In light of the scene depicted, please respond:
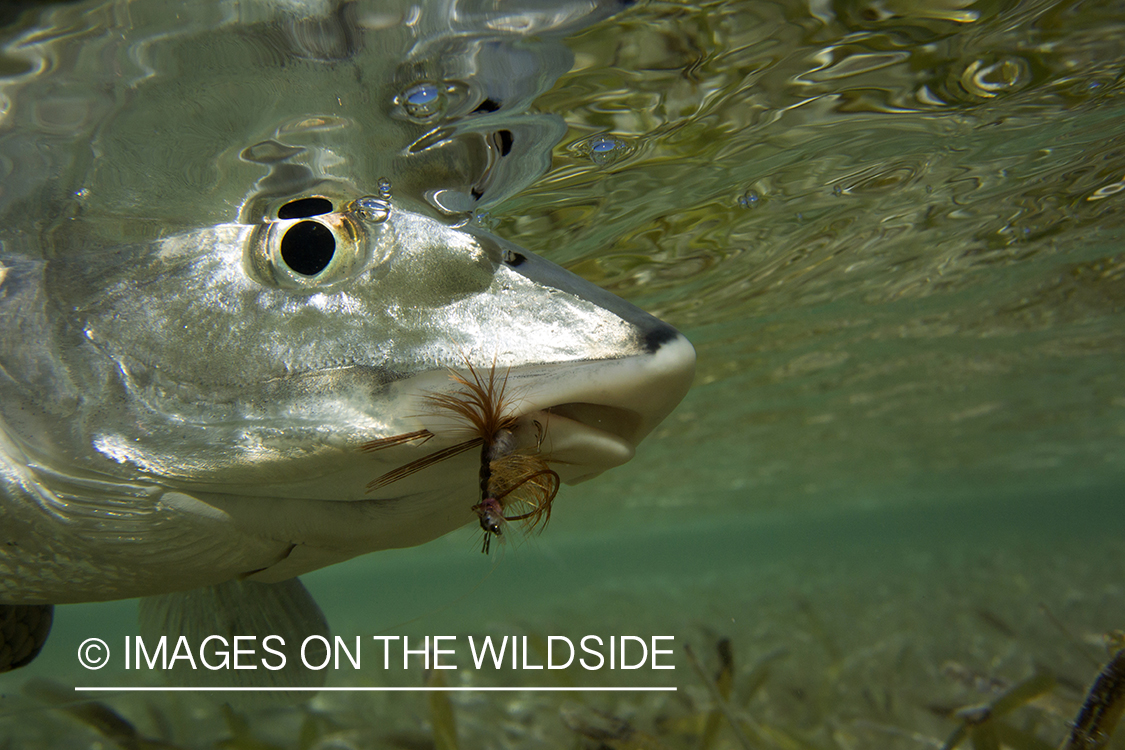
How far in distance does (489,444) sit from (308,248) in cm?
93

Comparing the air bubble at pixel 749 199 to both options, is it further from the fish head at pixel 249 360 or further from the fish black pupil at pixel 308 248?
the fish black pupil at pixel 308 248

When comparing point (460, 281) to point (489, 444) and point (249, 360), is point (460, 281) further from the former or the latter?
point (249, 360)

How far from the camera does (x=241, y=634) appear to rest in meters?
2.89

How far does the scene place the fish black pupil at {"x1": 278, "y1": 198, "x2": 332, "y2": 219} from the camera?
217 cm

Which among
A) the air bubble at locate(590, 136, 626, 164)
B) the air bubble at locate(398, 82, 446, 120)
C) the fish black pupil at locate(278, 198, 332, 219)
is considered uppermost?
the air bubble at locate(590, 136, 626, 164)

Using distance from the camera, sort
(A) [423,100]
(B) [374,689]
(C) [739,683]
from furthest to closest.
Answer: (C) [739,683], (B) [374,689], (A) [423,100]

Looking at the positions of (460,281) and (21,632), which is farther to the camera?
(21,632)

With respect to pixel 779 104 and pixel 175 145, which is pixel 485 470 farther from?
pixel 779 104

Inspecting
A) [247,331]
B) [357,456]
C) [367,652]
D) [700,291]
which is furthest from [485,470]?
[367,652]

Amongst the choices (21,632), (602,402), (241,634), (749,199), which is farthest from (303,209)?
(749,199)

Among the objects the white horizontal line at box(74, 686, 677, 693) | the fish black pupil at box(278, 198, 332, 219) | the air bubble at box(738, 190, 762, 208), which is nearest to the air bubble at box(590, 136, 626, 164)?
the air bubble at box(738, 190, 762, 208)

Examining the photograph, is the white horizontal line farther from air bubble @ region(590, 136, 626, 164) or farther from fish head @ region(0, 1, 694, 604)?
air bubble @ region(590, 136, 626, 164)

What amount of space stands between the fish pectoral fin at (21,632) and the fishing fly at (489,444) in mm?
2569

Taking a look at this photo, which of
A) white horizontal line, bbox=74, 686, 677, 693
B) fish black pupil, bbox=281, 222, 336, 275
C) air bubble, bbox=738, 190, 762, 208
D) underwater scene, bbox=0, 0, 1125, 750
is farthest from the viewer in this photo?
air bubble, bbox=738, 190, 762, 208
